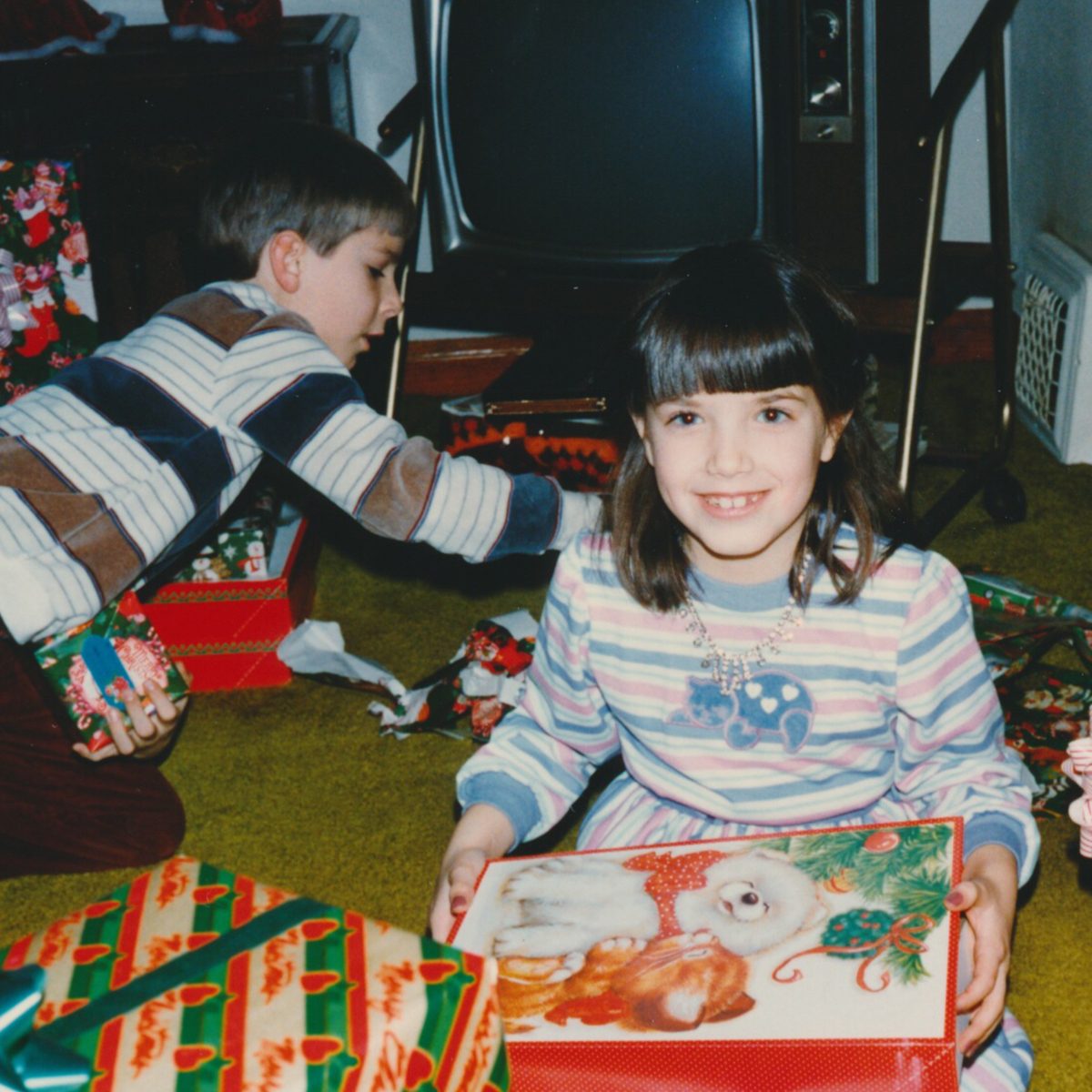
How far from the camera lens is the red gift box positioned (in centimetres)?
177

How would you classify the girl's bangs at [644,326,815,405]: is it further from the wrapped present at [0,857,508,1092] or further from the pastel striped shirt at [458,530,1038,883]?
the wrapped present at [0,857,508,1092]

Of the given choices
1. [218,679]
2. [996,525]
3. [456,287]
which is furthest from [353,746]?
[996,525]

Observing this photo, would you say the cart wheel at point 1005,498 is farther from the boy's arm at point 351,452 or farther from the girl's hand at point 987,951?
the girl's hand at point 987,951

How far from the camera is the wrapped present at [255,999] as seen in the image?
0.65m

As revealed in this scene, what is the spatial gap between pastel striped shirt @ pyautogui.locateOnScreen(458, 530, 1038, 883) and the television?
2.25 feet

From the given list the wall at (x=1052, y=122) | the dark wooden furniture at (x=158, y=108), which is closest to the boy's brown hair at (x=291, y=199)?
the dark wooden furniture at (x=158, y=108)

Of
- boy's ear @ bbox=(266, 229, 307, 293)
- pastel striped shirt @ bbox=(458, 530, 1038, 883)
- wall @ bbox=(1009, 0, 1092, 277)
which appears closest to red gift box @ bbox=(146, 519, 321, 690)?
boy's ear @ bbox=(266, 229, 307, 293)

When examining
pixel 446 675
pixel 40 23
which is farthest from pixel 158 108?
pixel 446 675

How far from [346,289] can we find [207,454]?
29cm

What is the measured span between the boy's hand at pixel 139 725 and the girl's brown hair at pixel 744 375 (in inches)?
24.2

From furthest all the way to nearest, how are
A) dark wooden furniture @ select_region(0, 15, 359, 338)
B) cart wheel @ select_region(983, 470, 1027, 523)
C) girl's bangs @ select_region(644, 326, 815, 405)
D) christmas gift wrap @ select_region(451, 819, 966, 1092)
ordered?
dark wooden furniture @ select_region(0, 15, 359, 338) < cart wheel @ select_region(983, 470, 1027, 523) < girl's bangs @ select_region(644, 326, 815, 405) < christmas gift wrap @ select_region(451, 819, 966, 1092)

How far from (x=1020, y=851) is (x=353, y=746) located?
926 mm

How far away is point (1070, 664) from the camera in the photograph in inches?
65.9

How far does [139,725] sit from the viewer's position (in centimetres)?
147
